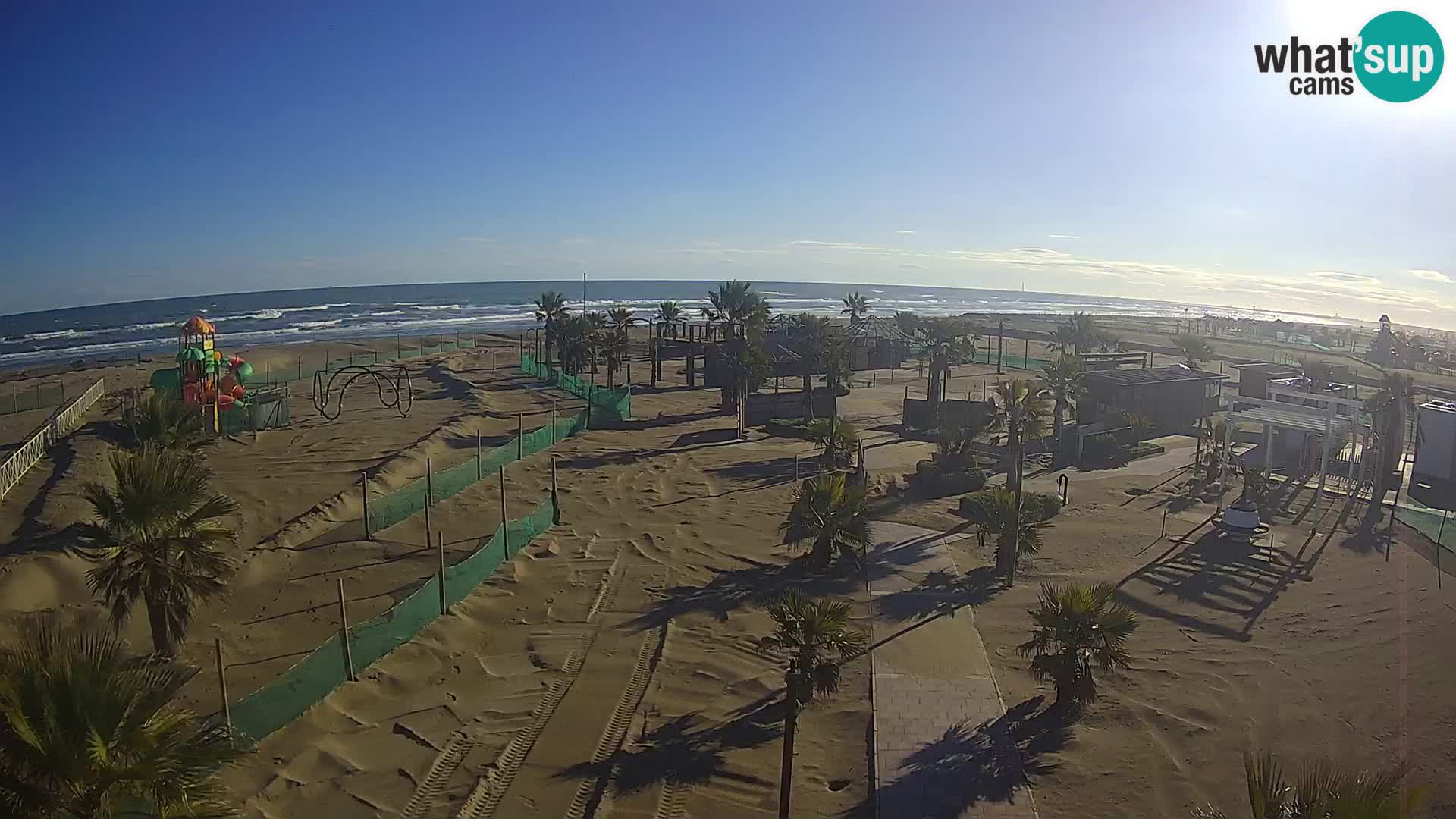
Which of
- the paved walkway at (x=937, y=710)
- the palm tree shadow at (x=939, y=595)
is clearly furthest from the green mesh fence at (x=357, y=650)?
the palm tree shadow at (x=939, y=595)

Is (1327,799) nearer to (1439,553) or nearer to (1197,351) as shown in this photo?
(1439,553)

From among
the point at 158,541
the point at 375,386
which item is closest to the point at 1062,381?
the point at 158,541

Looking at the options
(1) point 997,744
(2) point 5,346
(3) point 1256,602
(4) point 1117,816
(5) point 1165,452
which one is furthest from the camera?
(2) point 5,346

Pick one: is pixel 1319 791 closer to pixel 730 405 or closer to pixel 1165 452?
pixel 1165 452

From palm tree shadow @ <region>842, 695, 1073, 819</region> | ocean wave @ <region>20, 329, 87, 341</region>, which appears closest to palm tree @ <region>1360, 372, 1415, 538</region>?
palm tree shadow @ <region>842, 695, 1073, 819</region>

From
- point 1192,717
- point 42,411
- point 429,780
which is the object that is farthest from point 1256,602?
point 42,411

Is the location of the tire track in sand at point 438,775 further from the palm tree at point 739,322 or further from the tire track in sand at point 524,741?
the palm tree at point 739,322
